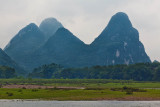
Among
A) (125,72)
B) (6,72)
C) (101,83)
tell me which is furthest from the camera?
(6,72)

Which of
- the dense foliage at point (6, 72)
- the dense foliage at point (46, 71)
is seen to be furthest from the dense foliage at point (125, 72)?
the dense foliage at point (6, 72)

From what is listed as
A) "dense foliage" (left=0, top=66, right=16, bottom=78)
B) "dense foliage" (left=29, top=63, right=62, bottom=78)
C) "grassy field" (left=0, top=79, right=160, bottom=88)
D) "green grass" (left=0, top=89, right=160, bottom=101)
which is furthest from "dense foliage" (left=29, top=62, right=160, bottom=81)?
"green grass" (left=0, top=89, right=160, bottom=101)

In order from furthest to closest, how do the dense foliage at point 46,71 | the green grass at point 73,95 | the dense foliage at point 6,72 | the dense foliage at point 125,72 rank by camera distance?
the dense foliage at point 46,71 < the dense foliage at point 6,72 < the dense foliage at point 125,72 < the green grass at point 73,95

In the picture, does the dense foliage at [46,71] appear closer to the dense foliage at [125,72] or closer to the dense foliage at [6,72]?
the dense foliage at [125,72]

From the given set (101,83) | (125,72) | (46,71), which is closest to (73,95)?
(101,83)

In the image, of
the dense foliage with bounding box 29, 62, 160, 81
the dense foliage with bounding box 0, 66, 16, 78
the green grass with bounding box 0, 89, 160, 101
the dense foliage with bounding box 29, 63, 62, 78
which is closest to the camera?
the green grass with bounding box 0, 89, 160, 101

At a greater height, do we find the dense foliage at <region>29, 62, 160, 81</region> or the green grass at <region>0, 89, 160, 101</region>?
the dense foliage at <region>29, 62, 160, 81</region>

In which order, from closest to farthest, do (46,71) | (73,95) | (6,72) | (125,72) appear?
1. (73,95)
2. (125,72)
3. (6,72)
4. (46,71)

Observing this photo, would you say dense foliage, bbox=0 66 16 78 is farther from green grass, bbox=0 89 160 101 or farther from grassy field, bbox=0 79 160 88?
green grass, bbox=0 89 160 101

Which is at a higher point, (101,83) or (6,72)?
(6,72)

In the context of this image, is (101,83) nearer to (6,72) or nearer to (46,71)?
(6,72)

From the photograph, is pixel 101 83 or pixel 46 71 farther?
pixel 46 71

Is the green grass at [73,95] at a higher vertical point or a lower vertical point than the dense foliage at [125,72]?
lower

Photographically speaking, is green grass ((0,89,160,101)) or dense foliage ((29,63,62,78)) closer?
green grass ((0,89,160,101))
